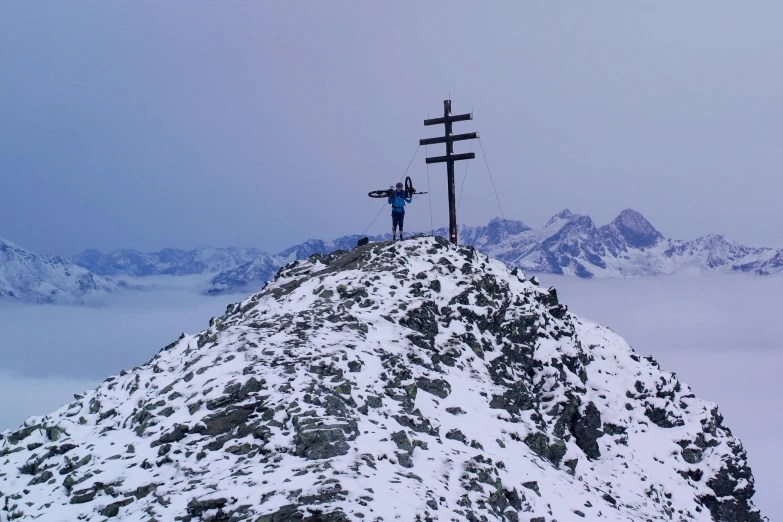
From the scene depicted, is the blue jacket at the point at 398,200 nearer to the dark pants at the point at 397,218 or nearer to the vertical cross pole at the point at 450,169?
the dark pants at the point at 397,218

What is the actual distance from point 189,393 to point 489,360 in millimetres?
11540

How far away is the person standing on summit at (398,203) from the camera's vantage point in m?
29.4

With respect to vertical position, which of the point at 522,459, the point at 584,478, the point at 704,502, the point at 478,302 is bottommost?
the point at 704,502

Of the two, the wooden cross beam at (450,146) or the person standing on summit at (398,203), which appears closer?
the person standing on summit at (398,203)

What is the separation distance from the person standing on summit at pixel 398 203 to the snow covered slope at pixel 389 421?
77.9 inches

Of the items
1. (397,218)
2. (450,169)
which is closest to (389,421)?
(397,218)

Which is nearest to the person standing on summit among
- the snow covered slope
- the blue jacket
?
the blue jacket

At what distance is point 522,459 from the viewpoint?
59.5 feet

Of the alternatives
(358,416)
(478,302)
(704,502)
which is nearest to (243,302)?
(478,302)

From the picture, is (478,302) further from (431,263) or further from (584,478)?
(584,478)

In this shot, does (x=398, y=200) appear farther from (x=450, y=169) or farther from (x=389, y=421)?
(x=389, y=421)

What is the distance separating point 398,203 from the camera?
97.0 feet

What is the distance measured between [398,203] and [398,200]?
0.15m

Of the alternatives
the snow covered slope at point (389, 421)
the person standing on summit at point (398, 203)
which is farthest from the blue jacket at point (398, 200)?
the snow covered slope at point (389, 421)
